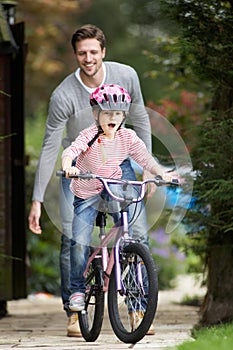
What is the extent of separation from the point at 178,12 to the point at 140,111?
34.7 inches

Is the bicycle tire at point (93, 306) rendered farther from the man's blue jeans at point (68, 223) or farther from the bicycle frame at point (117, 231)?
the man's blue jeans at point (68, 223)

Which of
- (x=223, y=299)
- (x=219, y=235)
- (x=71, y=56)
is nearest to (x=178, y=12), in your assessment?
(x=219, y=235)

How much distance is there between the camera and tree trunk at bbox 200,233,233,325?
6.58 metres

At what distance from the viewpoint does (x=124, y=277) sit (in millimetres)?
5148

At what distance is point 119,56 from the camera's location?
25.0m

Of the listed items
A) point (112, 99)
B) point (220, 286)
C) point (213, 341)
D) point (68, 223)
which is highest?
point (112, 99)

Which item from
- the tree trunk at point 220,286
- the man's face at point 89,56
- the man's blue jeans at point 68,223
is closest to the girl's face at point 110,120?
the man's blue jeans at point 68,223

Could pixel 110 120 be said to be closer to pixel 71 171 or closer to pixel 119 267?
pixel 71 171

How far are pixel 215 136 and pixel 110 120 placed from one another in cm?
106

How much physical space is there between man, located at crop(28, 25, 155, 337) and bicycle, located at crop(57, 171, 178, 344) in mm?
506

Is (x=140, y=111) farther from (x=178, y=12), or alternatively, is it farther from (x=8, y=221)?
(x=8, y=221)

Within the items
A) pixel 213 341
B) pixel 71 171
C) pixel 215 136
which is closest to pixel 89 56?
pixel 215 136

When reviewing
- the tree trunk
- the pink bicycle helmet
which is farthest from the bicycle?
the tree trunk

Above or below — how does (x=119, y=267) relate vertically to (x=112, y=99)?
below
